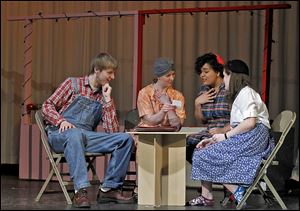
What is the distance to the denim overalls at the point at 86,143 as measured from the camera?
4.60 m

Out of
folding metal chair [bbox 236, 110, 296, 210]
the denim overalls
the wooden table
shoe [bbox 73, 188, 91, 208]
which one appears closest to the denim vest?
the denim overalls

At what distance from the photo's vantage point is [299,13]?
24.6ft

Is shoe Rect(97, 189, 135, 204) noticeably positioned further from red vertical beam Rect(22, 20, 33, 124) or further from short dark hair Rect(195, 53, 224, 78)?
red vertical beam Rect(22, 20, 33, 124)

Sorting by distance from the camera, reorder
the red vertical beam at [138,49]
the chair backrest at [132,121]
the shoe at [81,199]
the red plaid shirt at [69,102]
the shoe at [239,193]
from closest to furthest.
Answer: the shoe at [81,199] < the shoe at [239,193] < the red plaid shirt at [69,102] < the chair backrest at [132,121] < the red vertical beam at [138,49]

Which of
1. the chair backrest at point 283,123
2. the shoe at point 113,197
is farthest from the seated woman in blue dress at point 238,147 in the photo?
the shoe at point 113,197

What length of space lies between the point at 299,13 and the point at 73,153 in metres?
3.90

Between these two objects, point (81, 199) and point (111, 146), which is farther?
point (111, 146)

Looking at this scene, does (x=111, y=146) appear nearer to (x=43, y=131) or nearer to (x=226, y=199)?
(x=43, y=131)

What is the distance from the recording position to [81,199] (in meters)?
4.49

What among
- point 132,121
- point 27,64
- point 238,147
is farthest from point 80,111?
point 27,64

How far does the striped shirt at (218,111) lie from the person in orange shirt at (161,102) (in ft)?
0.61

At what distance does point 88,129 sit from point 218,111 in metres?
0.98

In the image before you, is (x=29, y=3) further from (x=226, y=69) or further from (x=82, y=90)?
(x=226, y=69)

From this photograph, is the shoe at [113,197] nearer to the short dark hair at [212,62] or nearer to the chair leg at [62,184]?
the chair leg at [62,184]
